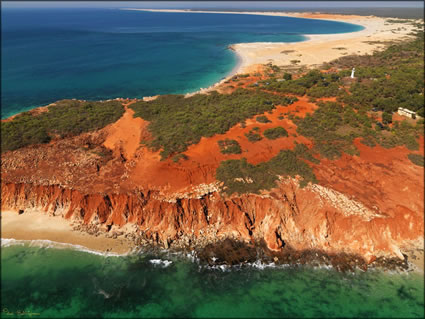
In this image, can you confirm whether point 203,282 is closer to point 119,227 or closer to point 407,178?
point 119,227

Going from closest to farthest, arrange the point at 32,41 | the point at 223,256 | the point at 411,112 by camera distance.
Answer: the point at 223,256, the point at 411,112, the point at 32,41

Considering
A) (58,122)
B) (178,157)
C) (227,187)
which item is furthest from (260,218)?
(58,122)

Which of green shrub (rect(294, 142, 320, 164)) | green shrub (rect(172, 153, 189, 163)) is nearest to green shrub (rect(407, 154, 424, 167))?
green shrub (rect(294, 142, 320, 164))

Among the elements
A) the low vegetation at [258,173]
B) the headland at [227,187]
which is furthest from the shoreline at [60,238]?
the low vegetation at [258,173]

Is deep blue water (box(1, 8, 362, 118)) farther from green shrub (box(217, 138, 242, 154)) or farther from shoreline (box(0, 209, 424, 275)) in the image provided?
green shrub (box(217, 138, 242, 154))

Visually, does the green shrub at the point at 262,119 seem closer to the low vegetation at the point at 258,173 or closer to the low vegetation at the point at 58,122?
the low vegetation at the point at 258,173

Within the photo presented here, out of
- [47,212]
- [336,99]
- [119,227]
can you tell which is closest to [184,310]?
[119,227]
